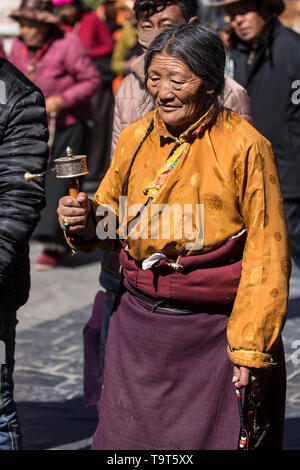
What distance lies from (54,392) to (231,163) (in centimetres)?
258

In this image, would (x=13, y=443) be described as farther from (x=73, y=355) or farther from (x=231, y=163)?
(x=73, y=355)

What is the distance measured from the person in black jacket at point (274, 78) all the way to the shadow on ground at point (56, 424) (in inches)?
70.8

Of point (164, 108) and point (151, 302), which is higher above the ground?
point (164, 108)

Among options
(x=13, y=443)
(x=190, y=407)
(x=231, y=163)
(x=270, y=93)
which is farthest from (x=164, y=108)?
(x=270, y=93)

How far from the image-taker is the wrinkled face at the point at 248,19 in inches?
234

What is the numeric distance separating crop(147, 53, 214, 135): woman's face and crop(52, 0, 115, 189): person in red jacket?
26.0ft

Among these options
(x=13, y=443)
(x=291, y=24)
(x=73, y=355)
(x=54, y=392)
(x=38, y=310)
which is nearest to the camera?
(x=13, y=443)

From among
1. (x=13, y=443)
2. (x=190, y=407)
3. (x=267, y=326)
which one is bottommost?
(x=13, y=443)

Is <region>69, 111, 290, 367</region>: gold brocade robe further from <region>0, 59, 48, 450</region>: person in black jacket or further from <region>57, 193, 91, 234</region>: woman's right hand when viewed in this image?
<region>0, 59, 48, 450</region>: person in black jacket

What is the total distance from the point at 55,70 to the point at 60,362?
9.21ft

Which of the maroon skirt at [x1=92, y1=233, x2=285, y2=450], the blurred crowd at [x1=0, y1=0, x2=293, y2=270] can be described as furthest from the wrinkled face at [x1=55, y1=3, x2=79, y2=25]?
the maroon skirt at [x1=92, y1=233, x2=285, y2=450]

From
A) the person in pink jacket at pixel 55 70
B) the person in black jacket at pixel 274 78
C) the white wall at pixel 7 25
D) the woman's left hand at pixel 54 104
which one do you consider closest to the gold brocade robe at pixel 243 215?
the person in black jacket at pixel 274 78

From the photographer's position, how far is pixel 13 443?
372cm

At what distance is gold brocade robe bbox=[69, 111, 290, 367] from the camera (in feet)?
10.1
